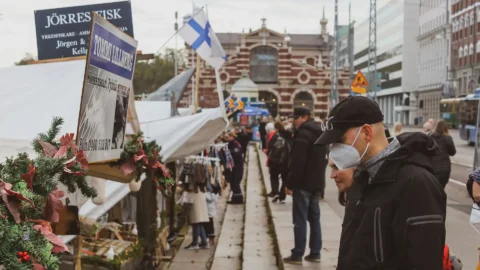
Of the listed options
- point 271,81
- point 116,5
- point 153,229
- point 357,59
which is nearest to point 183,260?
point 153,229

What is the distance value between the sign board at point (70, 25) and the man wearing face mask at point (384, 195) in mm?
4605

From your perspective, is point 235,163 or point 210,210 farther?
point 235,163

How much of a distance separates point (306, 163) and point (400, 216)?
18.7 feet

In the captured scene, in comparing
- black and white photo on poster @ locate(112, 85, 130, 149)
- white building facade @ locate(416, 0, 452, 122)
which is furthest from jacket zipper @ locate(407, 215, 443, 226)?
white building facade @ locate(416, 0, 452, 122)

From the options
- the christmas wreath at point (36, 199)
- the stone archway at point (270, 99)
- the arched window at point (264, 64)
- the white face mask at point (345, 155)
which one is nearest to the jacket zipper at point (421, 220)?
the white face mask at point (345, 155)

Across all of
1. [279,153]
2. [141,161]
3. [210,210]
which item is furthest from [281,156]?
[141,161]

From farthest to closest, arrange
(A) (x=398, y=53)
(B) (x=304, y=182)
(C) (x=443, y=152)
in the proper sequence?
1. (A) (x=398, y=53)
2. (C) (x=443, y=152)
3. (B) (x=304, y=182)

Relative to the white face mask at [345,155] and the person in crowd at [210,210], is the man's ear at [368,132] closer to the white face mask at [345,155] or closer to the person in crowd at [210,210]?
the white face mask at [345,155]

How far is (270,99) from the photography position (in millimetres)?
81625

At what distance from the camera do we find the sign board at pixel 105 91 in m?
5.23

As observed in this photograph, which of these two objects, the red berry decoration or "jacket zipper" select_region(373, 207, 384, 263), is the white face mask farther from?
the red berry decoration

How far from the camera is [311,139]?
8906 mm

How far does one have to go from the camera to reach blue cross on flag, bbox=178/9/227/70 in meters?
12.2

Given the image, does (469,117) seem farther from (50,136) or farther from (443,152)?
(50,136)
